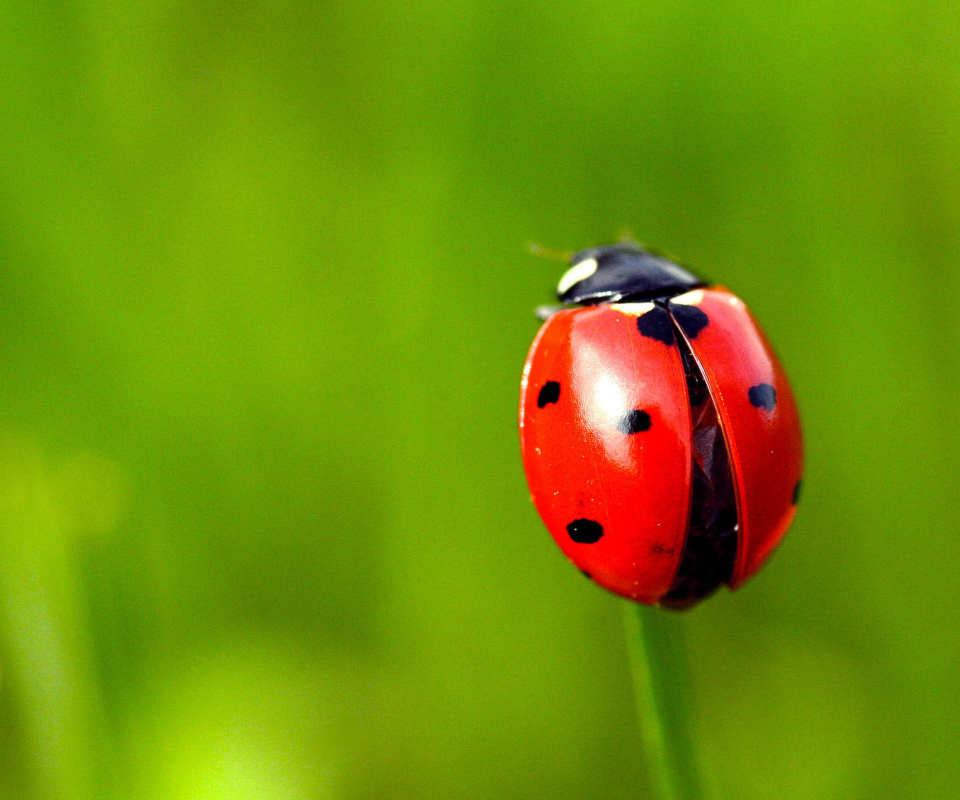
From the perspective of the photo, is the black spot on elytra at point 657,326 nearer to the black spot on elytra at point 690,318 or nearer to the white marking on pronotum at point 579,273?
the black spot on elytra at point 690,318

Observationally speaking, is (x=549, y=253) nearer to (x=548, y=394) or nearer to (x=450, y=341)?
(x=450, y=341)

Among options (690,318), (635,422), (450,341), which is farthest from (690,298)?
(450,341)

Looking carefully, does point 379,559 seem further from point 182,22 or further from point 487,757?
point 182,22

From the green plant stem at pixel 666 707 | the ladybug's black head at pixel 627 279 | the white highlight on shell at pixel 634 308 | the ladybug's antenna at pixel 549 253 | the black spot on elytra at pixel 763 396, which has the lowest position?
the green plant stem at pixel 666 707

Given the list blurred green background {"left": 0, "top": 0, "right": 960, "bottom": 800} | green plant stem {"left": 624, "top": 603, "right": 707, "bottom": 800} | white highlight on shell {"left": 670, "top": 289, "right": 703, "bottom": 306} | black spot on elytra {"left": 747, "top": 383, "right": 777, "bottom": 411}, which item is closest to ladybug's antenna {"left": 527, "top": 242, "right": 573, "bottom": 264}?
blurred green background {"left": 0, "top": 0, "right": 960, "bottom": 800}

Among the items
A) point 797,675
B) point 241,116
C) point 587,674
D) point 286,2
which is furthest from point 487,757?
point 286,2

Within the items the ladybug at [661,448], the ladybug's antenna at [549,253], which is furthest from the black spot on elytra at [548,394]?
the ladybug's antenna at [549,253]
